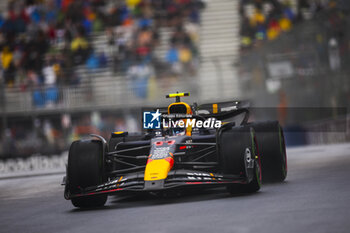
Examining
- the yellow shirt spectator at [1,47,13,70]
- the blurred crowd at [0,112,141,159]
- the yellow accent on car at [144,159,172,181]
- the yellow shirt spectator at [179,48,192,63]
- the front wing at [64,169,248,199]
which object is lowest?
the blurred crowd at [0,112,141,159]

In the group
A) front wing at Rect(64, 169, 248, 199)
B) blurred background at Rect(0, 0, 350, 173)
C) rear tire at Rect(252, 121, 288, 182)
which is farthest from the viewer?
blurred background at Rect(0, 0, 350, 173)

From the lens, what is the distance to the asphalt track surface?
208 inches

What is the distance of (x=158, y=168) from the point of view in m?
7.32

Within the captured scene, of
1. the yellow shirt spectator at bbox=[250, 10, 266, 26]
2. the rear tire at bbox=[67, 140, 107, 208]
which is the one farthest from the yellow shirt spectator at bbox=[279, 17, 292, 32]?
the rear tire at bbox=[67, 140, 107, 208]

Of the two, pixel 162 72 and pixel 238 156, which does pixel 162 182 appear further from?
pixel 162 72

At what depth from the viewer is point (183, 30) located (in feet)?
65.3

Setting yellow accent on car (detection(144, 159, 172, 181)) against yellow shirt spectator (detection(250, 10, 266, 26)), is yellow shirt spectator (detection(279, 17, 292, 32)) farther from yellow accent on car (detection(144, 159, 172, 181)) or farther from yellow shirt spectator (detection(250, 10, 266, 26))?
yellow accent on car (detection(144, 159, 172, 181))

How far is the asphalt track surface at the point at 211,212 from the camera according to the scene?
528cm

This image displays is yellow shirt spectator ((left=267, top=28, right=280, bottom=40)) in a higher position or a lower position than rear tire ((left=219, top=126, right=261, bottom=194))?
higher

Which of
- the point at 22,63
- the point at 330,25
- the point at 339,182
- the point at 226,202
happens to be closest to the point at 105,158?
the point at 226,202

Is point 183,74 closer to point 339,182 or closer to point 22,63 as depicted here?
point 22,63

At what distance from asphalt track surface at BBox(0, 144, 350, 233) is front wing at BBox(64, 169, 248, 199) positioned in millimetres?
217

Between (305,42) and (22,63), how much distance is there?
27.4 ft

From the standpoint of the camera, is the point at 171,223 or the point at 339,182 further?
the point at 339,182
